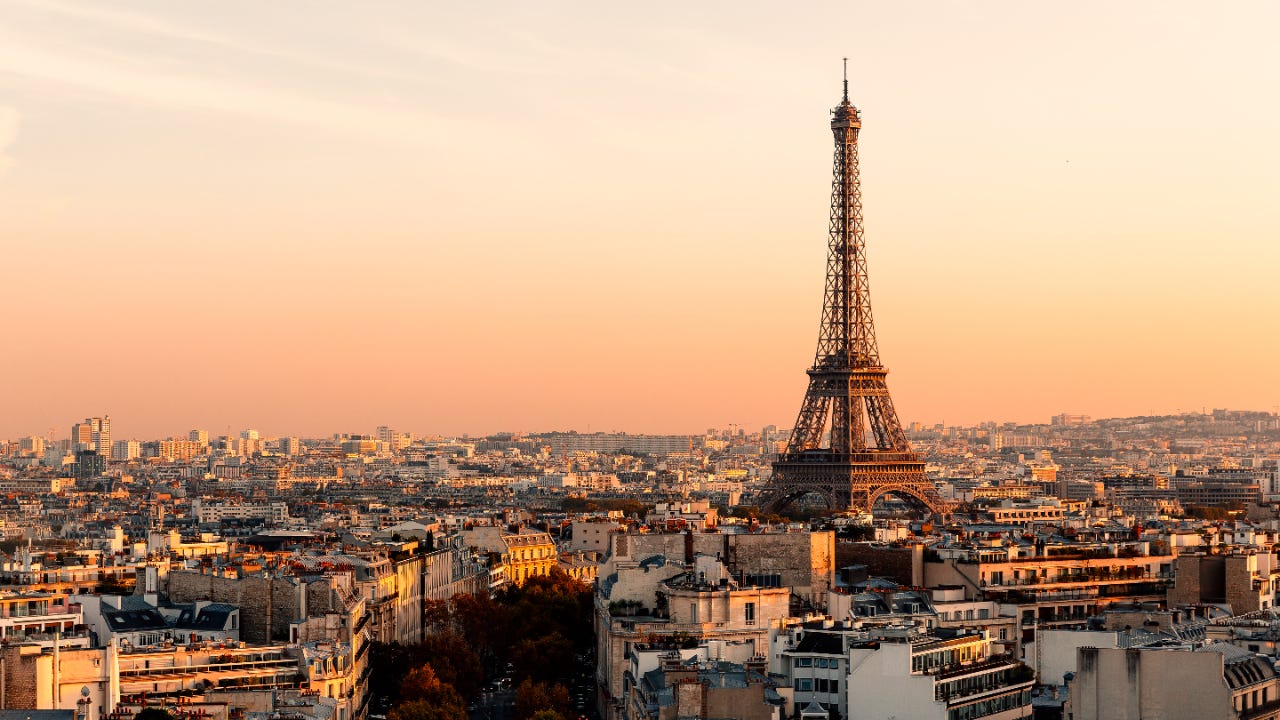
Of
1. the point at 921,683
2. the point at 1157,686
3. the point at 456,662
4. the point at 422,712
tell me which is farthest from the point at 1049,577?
the point at 1157,686

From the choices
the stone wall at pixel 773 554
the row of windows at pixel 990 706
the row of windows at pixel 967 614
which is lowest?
the row of windows at pixel 990 706

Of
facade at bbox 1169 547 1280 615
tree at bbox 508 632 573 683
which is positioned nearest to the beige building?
tree at bbox 508 632 573 683

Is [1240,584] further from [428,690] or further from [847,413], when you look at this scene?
[847,413]

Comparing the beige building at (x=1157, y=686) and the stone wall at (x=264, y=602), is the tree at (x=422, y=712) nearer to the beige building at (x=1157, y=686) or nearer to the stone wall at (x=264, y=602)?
the stone wall at (x=264, y=602)

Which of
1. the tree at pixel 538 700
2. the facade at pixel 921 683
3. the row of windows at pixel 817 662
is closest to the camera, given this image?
the facade at pixel 921 683

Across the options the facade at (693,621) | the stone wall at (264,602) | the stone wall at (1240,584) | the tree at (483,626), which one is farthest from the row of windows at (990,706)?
the tree at (483,626)

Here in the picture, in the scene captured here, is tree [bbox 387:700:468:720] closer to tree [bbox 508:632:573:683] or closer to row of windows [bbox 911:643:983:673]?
tree [bbox 508:632:573:683]

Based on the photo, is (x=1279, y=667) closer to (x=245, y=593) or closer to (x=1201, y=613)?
(x=1201, y=613)

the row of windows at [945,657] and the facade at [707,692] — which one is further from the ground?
the row of windows at [945,657]
